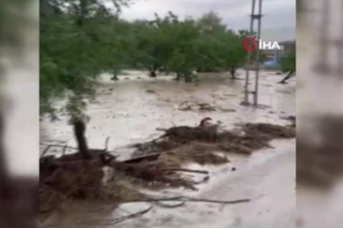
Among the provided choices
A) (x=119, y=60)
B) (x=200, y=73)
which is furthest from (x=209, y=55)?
(x=119, y=60)

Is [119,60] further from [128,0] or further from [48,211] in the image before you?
[48,211]

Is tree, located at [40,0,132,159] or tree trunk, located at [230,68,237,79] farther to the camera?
tree trunk, located at [230,68,237,79]

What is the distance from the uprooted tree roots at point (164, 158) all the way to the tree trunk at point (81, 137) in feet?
0.07

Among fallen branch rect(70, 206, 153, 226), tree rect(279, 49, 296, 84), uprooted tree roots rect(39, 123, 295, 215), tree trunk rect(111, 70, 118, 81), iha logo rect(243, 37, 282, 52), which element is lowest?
fallen branch rect(70, 206, 153, 226)

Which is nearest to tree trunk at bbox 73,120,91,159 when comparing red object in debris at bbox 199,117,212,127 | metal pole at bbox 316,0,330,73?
red object in debris at bbox 199,117,212,127

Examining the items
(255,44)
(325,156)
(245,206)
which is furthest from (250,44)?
(245,206)

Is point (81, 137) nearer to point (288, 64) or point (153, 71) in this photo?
point (153, 71)

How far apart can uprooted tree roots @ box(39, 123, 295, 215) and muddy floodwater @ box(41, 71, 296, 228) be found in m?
0.03

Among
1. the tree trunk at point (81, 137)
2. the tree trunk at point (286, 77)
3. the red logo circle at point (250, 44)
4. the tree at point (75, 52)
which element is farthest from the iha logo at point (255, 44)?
the tree trunk at point (81, 137)

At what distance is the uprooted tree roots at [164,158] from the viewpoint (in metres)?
1.47

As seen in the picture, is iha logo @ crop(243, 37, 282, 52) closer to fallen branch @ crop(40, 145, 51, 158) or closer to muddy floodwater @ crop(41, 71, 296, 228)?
muddy floodwater @ crop(41, 71, 296, 228)

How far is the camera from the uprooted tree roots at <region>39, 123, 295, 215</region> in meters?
1.47

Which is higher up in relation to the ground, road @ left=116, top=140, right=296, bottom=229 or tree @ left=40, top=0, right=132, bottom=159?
tree @ left=40, top=0, right=132, bottom=159

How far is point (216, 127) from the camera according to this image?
1.56 m
